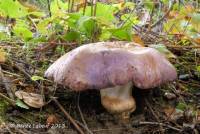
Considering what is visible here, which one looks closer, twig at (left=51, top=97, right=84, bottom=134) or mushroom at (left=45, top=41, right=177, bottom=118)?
mushroom at (left=45, top=41, right=177, bottom=118)

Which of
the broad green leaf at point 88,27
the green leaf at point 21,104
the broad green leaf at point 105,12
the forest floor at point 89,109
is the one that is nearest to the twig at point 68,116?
the forest floor at point 89,109

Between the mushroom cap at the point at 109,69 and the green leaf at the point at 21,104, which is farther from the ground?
the mushroom cap at the point at 109,69

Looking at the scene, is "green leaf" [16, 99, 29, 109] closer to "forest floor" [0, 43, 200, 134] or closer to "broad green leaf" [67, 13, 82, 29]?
"forest floor" [0, 43, 200, 134]

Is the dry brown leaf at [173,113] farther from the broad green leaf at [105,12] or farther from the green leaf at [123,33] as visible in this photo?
the broad green leaf at [105,12]

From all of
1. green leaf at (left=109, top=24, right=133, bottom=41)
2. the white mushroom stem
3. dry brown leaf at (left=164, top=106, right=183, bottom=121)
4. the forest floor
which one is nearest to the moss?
the forest floor

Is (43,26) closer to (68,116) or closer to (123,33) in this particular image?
(123,33)

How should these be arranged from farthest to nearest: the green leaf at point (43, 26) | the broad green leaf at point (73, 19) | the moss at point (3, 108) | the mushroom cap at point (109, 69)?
the green leaf at point (43, 26) → the broad green leaf at point (73, 19) → the moss at point (3, 108) → the mushroom cap at point (109, 69)

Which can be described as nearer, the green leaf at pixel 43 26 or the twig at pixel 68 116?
the twig at pixel 68 116
